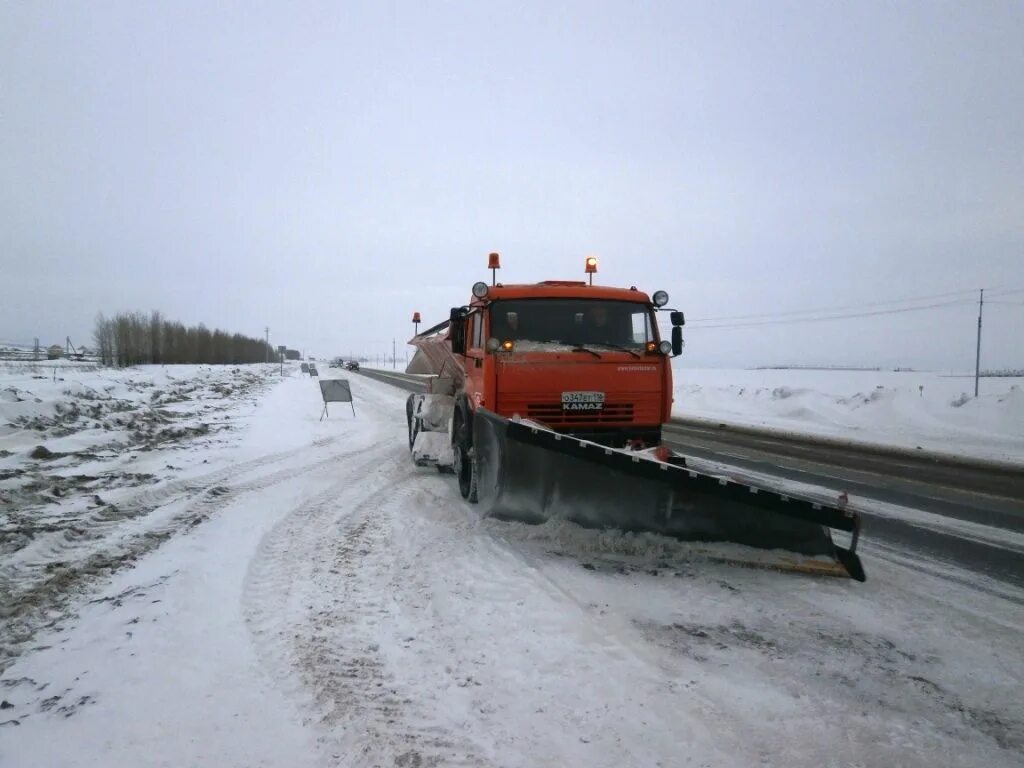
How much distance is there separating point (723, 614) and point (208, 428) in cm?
1224

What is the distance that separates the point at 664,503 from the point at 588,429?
5.18ft

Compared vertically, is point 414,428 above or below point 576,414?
below

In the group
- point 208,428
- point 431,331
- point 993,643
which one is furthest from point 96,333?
point 993,643

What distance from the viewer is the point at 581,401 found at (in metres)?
6.00

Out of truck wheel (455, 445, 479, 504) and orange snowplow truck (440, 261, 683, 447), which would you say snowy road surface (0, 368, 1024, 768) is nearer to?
truck wheel (455, 445, 479, 504)

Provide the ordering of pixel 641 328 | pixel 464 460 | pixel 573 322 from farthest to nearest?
pixel 464 460, pixel 641 328, pixel 573 322

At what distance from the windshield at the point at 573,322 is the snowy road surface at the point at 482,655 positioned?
222cm

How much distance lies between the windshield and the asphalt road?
320 centimetres

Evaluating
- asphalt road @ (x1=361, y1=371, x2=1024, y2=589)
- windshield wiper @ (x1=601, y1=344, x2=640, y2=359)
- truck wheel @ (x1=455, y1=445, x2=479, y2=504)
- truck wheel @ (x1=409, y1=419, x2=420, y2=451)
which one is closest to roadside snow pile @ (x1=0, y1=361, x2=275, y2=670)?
truck wheel @ (x1=455, y1=445, x2=479, y2=504)

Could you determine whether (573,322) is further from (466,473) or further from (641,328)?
(466,473)

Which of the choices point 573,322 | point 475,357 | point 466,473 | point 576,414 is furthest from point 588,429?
point 466,473

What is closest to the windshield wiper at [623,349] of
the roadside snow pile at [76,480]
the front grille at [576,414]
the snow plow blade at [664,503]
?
the front grille at [576,414]

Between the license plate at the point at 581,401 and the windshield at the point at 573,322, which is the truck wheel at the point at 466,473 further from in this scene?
the windshield at the point at 573,322

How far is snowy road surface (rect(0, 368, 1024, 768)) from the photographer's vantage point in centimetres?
249
